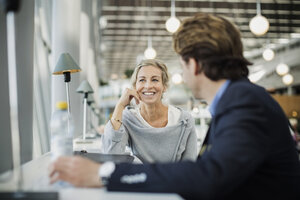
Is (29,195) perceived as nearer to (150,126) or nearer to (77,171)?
(77,171)

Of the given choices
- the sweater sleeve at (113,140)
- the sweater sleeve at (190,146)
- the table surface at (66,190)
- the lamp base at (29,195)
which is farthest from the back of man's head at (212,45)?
the sweater sleeve at (190,146)

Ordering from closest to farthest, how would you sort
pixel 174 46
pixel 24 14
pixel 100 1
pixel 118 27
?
pixel 174 46, pixel 24 14, pixel 100 1, pixel 118 27

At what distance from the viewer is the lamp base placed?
0.87 metres

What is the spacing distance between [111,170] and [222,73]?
52 cm

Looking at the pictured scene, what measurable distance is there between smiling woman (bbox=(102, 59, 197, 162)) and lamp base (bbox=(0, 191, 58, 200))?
101cm

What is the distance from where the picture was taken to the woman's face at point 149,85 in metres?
2.20

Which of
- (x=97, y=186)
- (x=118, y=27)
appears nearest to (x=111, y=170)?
(x=97, y=186)

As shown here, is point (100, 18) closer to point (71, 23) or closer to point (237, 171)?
point (71, 23)

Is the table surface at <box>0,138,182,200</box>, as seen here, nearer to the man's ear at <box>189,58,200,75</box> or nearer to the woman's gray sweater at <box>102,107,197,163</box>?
the man's ear at <box>189,58,200,75</box>

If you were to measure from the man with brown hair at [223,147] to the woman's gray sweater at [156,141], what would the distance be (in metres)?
0.86

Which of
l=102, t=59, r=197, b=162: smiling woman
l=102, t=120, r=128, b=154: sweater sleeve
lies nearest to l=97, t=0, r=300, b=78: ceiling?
l=102, t=59, r=197, b=162: smiling woman

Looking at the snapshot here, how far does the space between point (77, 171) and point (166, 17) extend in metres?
11.5

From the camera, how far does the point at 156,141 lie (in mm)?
2020

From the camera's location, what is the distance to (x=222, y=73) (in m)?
1.09
